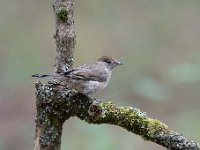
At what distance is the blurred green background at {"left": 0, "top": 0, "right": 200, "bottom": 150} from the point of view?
13.2 m

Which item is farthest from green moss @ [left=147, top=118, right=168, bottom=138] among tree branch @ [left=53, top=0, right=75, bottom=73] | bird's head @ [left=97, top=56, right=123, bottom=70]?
bird's head @ [left=97, top=56, right=123, bottom=70]

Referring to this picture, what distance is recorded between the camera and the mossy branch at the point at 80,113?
5391 mm

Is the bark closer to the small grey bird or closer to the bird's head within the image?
the small grey bird

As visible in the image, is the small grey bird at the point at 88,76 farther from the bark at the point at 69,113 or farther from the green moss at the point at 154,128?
the green moss at the point at 154,128

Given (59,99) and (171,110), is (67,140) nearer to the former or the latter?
(171,110)

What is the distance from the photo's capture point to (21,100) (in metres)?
15.3

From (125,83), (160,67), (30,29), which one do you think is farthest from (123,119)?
(30,29)

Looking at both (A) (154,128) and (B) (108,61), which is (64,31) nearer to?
(A) (154,128)

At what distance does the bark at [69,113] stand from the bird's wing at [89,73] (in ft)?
1.94

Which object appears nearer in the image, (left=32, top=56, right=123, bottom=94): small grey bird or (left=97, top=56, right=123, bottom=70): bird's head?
(left=32, top=56, right=123, bottom=94): small grey bird

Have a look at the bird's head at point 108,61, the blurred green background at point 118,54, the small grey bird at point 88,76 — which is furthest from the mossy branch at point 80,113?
the blurred green background at point 118,54

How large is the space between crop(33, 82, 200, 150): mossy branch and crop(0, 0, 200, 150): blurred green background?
20.8ft

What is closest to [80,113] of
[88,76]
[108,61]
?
[88,76]

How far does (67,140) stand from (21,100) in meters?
3.85
